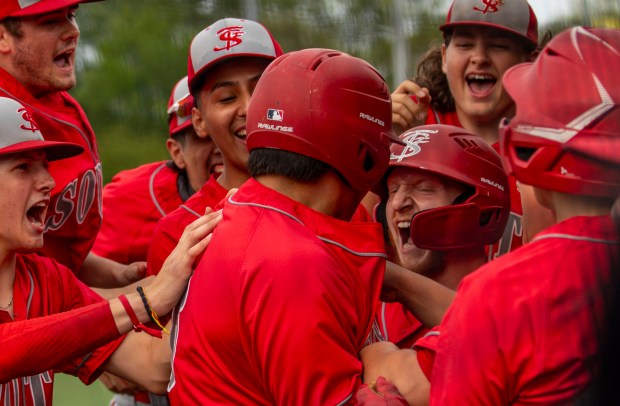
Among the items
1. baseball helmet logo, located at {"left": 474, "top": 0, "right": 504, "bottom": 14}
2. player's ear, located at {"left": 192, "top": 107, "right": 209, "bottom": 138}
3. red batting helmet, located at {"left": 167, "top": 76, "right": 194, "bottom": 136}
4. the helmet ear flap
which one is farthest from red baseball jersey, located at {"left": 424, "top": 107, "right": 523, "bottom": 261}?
red batting helmet, located at {"left": 167, "top": 76, "right": 194, "bottom": 136}

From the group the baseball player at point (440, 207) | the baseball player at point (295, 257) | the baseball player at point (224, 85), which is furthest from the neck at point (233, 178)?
the baseball player at point (295, 257)

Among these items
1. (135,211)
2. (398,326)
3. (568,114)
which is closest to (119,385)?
(135,211)

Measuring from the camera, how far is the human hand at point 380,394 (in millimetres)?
2721

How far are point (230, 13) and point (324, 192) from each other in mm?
11306

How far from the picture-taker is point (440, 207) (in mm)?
3693

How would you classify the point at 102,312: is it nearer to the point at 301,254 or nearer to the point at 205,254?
the point at 205,254

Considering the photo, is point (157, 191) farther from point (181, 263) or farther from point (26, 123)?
point (181, 263)

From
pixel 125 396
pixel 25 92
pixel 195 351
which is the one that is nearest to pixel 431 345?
pixel 195 351

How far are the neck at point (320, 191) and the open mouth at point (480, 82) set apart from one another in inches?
83.6

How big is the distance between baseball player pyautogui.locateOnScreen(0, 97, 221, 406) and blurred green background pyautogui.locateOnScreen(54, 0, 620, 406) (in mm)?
9645

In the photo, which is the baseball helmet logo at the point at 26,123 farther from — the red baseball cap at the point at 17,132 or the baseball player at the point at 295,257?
the baseball player at the point at 295,257

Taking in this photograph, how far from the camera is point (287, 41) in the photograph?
49.0 ft

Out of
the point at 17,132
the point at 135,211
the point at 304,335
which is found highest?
the point at 17,132

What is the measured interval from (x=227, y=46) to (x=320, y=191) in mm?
1525
